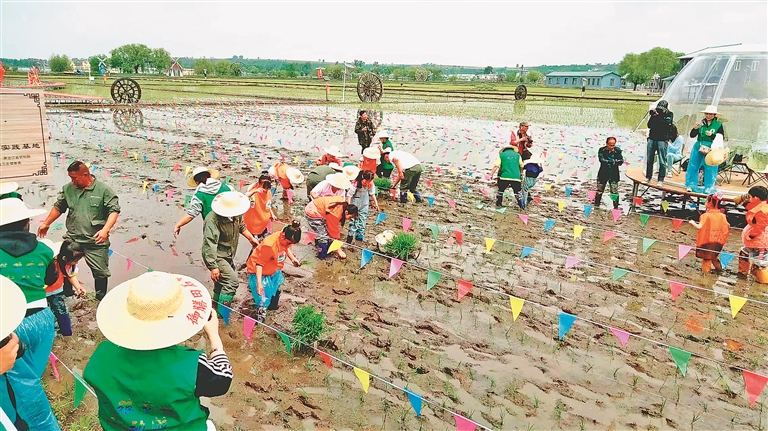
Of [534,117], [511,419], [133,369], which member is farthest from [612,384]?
[534,117]

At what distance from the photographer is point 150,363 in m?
2.37

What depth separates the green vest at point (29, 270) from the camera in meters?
3.62

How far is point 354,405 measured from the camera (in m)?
4.40

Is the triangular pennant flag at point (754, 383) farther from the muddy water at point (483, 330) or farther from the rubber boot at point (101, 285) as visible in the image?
the rubber boot at point (101, 285)

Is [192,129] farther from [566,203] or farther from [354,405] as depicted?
[354,405]

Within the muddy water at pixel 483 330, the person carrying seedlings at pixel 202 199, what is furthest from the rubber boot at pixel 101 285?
the person carrying seedlings at pixel 202 199

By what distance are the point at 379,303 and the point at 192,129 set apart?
1801 cm

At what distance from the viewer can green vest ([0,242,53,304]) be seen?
362 cm

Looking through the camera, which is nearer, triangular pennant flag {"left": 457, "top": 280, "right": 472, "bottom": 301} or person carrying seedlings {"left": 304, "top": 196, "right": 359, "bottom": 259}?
triangular pennant flag {"left": 457, "top": 280, "right": 472, "bottom": 301}

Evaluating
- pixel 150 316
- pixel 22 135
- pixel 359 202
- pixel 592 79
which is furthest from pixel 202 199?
pixel 592 79

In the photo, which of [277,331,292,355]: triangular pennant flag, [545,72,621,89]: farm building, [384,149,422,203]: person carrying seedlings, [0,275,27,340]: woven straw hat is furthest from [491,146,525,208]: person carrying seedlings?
[545,72,621,89]: farm building

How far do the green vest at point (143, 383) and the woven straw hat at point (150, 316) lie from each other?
4.7 inches

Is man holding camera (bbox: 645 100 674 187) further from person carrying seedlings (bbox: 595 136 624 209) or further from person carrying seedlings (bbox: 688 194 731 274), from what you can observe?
person carrying seedlings (bbox: 688 194 731 274)

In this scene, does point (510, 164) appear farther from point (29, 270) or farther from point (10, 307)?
point (10, 307)
